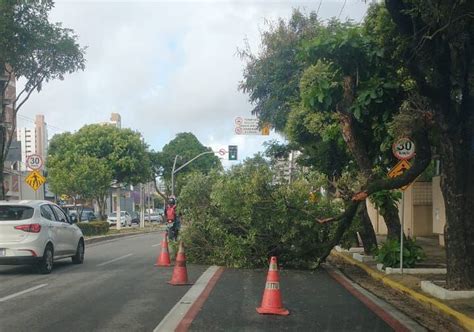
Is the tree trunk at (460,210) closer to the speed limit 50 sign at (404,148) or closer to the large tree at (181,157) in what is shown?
the speed limit 50 sign at (404,148)

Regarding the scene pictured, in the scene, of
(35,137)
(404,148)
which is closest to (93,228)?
(404,148)

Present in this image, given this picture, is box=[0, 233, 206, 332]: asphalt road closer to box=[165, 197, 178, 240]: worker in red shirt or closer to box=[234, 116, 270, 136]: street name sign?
box=[165, 197, 178, 240]: worker in red shirt

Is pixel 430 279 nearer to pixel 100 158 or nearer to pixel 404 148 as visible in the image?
pixel 404 148

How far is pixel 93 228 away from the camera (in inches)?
1197

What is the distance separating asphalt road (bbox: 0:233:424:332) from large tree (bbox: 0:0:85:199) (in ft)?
22.9

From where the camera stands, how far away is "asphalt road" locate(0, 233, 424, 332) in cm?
787

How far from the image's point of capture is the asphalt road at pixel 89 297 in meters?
7.91

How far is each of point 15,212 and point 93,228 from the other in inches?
689

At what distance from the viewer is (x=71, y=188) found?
32.7m

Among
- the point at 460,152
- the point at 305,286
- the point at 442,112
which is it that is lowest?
the point at 305,286

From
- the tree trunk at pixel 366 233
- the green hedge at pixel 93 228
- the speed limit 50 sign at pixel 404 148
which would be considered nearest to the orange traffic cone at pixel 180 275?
the speed limit 50 sign at pixel 404 148

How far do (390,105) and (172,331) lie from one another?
7729mm

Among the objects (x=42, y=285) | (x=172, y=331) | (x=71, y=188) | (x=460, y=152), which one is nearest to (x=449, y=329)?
(x=460, y=152)

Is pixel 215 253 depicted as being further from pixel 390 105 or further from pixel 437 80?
pixel 437 80
